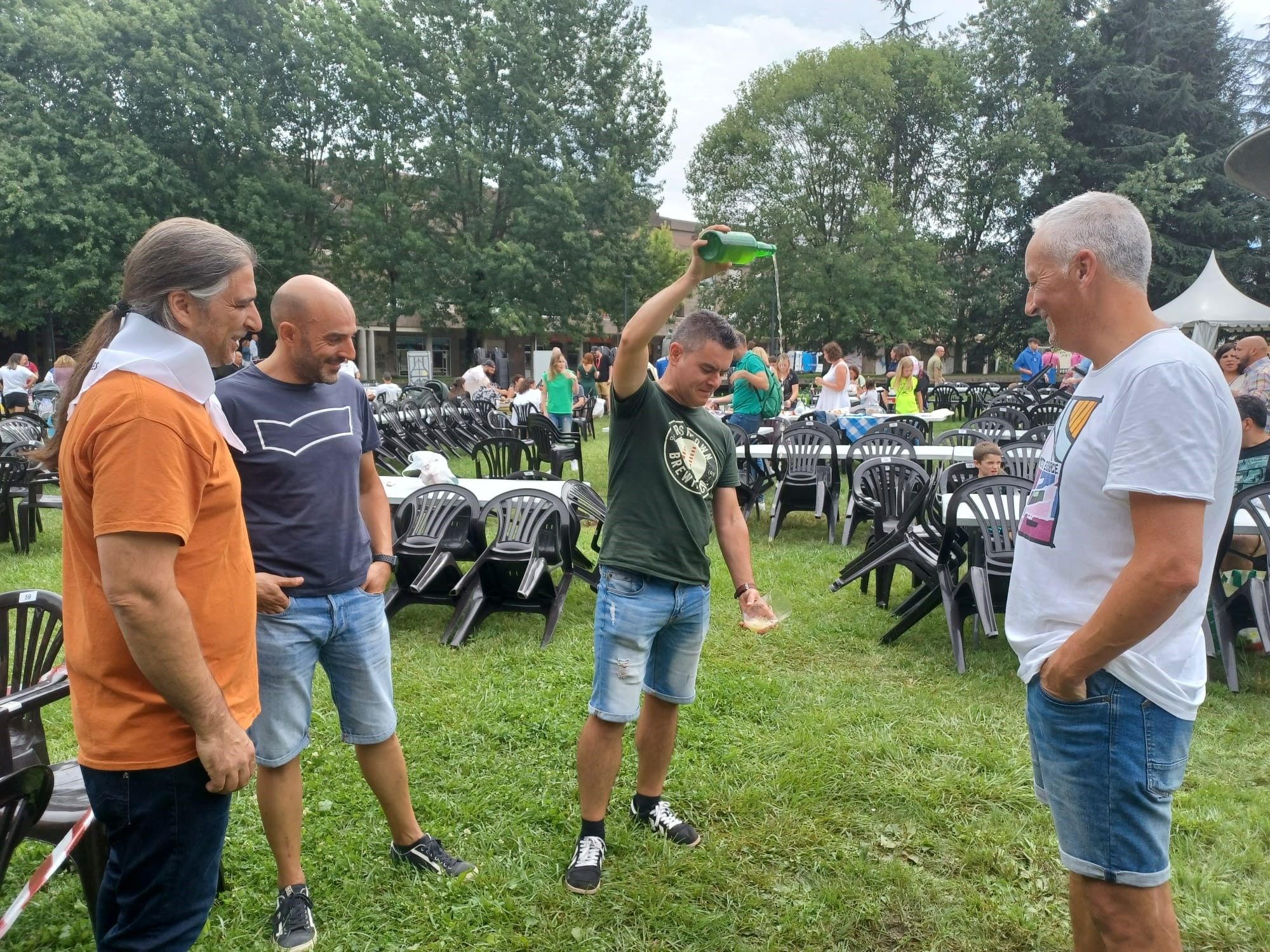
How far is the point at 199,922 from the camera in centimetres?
163

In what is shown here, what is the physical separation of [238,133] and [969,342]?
28329 millimetres

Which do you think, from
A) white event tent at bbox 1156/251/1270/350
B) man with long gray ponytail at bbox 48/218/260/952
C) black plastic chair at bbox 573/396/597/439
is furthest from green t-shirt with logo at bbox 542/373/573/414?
white event tent at bbox 1156/251/1270/350

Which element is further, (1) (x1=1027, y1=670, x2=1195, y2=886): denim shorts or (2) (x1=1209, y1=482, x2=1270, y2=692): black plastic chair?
(2) (x1=1209, y1=482, x2=1270, y2=692): black plastic chair

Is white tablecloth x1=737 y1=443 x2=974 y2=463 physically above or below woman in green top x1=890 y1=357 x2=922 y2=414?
below

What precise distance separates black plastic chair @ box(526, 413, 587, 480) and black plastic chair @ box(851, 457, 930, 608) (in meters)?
4.15

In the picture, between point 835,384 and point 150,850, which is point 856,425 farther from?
point 150,850

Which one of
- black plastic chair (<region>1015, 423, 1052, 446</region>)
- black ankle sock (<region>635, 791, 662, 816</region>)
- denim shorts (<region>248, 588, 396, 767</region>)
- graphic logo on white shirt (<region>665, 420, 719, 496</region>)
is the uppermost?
graphic logo on white shirt (<region>665, 420, 719, 496</region>)

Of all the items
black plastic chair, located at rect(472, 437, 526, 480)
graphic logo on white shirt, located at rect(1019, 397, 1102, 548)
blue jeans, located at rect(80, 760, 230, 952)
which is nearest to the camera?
blue jeans, located at rect(80, 760, 230, 952)

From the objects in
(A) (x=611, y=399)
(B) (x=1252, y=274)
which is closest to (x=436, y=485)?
(A) (x=611, y=399)

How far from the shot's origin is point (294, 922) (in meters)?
2.47

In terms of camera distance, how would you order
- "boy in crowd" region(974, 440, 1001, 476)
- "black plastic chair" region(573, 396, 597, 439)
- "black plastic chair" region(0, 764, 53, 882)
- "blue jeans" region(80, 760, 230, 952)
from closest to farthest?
"blue jeans" region(80, 760, 230, 952)
"black plastic chair" region(0, 764, 53, 882)
"boy in crowd" region(974, 440, 1001, 476)
"black plastic chair" region(573, 396, 597, 439)

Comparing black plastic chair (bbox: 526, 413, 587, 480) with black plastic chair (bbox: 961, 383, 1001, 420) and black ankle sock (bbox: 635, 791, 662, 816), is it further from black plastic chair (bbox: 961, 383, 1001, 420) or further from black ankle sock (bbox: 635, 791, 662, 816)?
black plastic chair (bbox: 961, 383, 1001, 420)

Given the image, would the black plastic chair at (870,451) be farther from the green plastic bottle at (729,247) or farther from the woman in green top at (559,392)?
the green plastic bottle at (729,247)

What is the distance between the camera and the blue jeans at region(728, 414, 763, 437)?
9.17 metres
